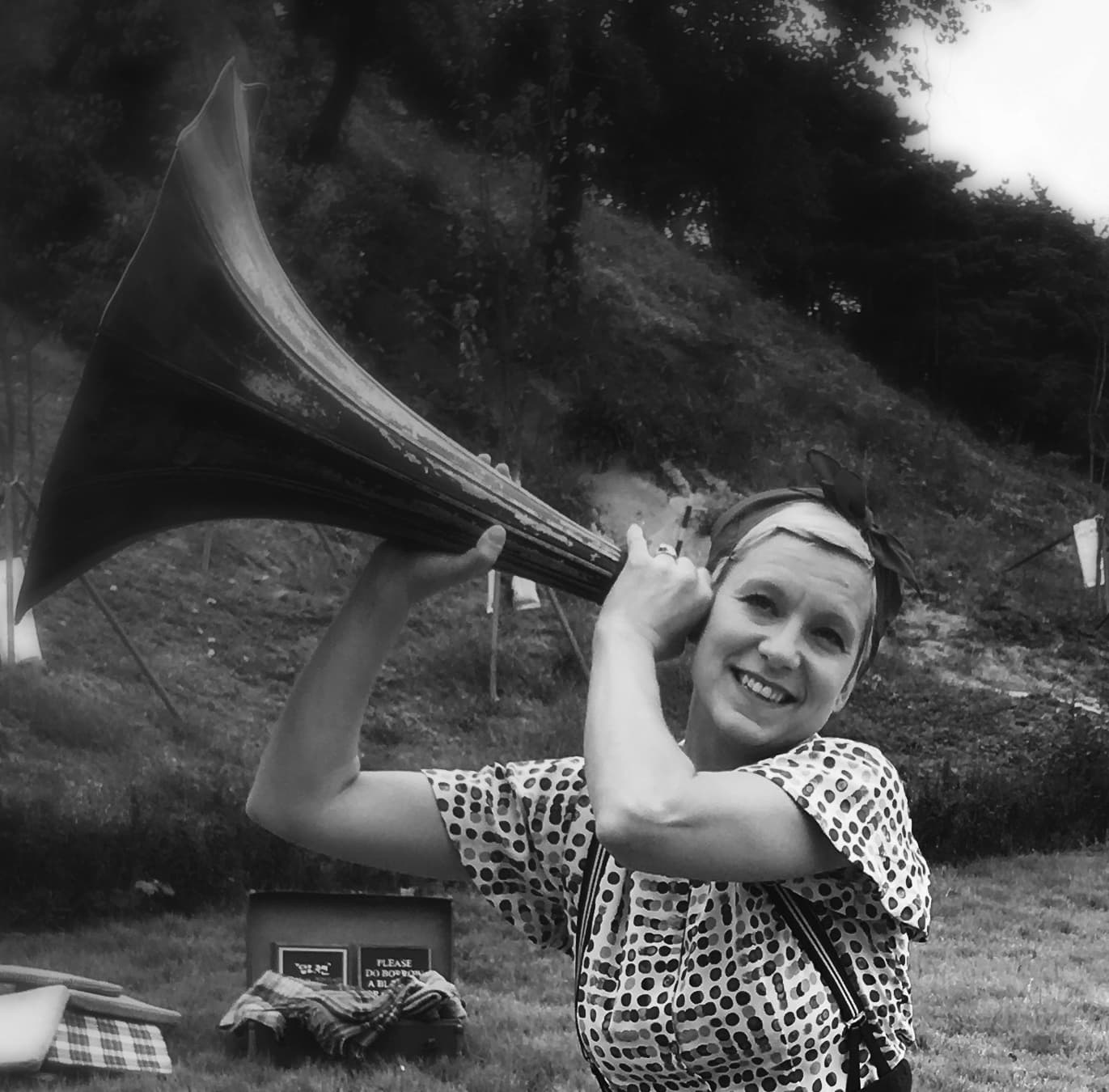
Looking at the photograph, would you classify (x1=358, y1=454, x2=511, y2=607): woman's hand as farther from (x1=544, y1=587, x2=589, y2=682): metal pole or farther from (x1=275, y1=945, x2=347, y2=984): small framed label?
(x1=544, y1=587, x2=589, y2=682): metal pole

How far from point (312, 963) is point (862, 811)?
354 centimetres

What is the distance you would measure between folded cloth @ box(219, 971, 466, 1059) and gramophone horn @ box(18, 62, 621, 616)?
317cm

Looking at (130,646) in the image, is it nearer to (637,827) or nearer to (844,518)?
(844,518)

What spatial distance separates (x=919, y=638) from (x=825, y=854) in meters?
6.94

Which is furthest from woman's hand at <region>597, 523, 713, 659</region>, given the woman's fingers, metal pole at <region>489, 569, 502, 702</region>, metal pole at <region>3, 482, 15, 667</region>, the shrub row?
metal pole at <region>489, 569, 502, 702</region>

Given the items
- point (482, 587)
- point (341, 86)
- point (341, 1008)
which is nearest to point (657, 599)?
point (341, 1008)

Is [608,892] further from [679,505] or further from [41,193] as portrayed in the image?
[679,505]

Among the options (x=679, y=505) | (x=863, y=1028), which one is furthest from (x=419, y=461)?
(x=679, y=505)

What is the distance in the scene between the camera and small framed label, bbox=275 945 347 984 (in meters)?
4.39

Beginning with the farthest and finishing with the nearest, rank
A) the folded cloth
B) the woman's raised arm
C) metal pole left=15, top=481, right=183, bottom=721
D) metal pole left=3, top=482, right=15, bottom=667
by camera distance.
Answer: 1. metal pole left=15, top=481, right=183, bottom=721
2. metal pole left=3, top=482, right=15, bottom=667
3. the folded cloth
4. the woman's raised arm

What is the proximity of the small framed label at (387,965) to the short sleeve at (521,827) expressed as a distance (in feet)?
10.5

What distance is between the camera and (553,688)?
22.3 ft

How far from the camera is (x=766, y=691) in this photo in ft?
4.00

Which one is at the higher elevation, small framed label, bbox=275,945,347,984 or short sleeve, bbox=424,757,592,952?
short sleeve, bbox=424,757,592,952
